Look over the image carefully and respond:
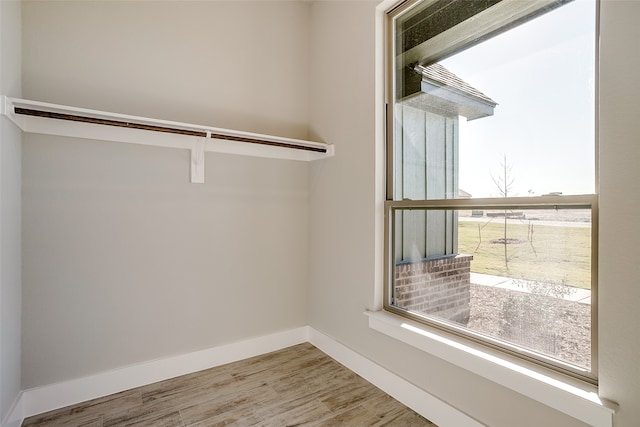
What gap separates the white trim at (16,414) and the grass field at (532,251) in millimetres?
2428

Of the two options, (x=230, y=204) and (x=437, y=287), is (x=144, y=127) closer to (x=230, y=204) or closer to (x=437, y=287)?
(x=230, y=204)

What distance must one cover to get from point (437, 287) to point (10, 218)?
2293mm

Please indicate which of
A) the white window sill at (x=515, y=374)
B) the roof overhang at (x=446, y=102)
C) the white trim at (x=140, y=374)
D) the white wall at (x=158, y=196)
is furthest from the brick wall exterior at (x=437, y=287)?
the white trim at (x=140, y=374)

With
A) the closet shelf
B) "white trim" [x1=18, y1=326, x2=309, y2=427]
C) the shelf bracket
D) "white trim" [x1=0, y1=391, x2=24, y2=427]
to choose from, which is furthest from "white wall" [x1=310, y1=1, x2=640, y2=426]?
"white trim" [x1=0, y1=391, x2=24, y2=427]

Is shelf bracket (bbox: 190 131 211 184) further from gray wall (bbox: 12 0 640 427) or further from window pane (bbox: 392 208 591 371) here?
window pane (bbox: 392 208 591 371)

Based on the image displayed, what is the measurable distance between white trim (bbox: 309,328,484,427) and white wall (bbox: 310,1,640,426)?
0.15 ft

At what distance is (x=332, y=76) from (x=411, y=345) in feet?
6.60

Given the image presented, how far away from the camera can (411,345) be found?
5.97 feet

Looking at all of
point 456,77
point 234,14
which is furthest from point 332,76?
point 456,77

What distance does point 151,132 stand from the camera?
204 cm

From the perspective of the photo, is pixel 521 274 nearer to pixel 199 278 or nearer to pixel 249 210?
pixel 249 210

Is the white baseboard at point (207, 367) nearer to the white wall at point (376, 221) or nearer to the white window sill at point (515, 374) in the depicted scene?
the white wall at point (376, 221)

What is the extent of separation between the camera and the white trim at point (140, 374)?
1.78 meters

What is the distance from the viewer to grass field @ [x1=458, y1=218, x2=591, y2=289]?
127 cm
